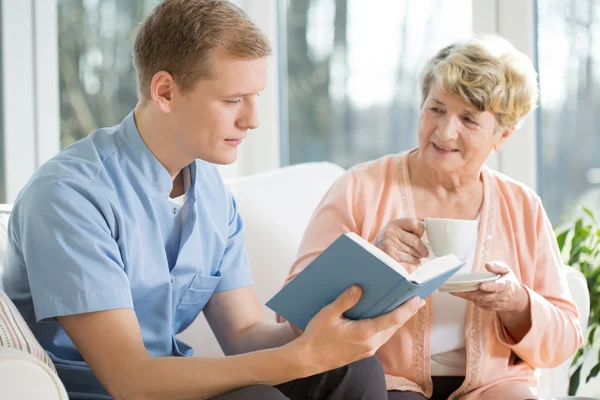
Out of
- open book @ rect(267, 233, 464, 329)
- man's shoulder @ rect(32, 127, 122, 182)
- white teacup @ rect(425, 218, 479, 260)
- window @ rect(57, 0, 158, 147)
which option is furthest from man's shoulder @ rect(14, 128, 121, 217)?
window @ rect(57, 0, 158, 147)

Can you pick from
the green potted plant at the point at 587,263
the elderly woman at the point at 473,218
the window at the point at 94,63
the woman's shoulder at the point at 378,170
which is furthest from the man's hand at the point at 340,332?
the window at the point at 94,63

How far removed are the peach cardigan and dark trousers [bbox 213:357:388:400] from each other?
1.02ft

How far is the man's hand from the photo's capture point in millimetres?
1329

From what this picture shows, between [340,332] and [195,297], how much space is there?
435 mm

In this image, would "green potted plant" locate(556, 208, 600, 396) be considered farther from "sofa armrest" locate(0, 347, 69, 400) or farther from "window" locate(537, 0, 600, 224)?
"sofa armrest" locate(0, 347, 69, 400)

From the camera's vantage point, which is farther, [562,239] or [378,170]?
[562,239]

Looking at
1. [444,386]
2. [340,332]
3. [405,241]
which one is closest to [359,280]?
[340,332]

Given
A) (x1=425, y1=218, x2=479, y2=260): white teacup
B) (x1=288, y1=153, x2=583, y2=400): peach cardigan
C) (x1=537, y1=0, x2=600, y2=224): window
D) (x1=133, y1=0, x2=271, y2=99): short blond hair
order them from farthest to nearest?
(x1=537, y1=0, x2=600, y2=224): window < (x1=288, y1=153, x2=583, y2=400): peach cardigan < (x1=425, y1=218, x2=479, y2=260): white teacup < (x1=133, y1=0, x2=271, y2=99): short blond hair

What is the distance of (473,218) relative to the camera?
6.42ft

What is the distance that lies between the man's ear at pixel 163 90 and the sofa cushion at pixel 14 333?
0.46 m

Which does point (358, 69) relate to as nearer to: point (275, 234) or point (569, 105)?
point (569, 105)

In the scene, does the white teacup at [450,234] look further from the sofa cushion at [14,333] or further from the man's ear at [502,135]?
the sofa cushion at [14,333]

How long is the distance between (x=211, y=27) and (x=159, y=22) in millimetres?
111

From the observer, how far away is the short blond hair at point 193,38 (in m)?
1.45
